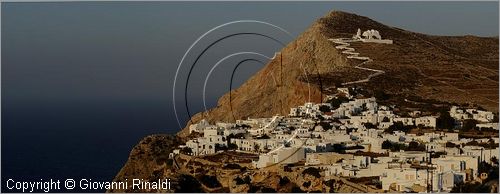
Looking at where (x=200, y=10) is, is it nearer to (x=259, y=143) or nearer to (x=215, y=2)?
(x=215, y=2)

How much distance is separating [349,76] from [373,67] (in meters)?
1.29

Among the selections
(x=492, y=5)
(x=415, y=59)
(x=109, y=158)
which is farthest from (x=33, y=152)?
(x=415, y=59)

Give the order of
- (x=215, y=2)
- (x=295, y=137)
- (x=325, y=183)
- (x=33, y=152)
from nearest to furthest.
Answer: (x=325, y=183), (x=215, y=2), (x=295, y=137), (x=33, y=152)

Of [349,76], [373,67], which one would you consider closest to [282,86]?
[349,76]

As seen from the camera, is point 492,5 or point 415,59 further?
point 415,59

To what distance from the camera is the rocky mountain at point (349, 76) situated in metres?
15.6

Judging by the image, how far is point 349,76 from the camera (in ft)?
65.7

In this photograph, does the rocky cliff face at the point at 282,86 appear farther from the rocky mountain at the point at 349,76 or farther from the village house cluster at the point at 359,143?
the village house cluster at the point at 359,143

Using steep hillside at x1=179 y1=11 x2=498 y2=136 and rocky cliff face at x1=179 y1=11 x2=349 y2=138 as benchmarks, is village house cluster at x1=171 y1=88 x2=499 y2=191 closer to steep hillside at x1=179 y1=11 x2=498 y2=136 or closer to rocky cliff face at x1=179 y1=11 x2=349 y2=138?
rocky cliff face at x1=179 y1=11 x2=349 y2=138

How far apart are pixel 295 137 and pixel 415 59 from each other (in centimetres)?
836

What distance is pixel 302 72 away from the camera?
61.8 feet

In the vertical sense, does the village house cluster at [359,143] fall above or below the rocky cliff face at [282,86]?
below

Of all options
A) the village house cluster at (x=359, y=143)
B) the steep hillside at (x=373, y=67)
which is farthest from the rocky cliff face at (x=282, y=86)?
the village house cluster at (x=359, y=143)

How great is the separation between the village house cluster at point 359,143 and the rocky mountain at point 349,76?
70cm
